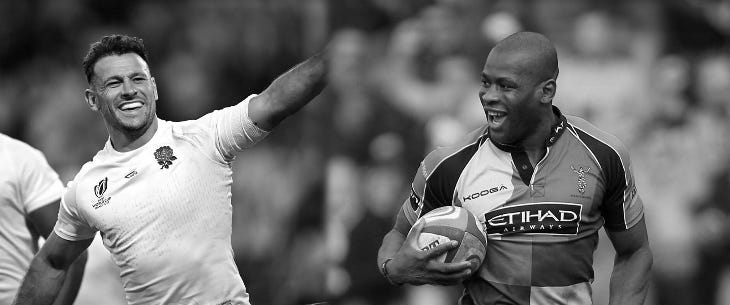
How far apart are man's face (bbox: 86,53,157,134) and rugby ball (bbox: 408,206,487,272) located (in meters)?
1.20

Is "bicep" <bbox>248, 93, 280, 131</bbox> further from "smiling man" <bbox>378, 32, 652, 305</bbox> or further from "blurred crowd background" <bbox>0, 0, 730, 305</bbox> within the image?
"blurred crowd background" <bbox>0, 0, 730, 305</bbox>

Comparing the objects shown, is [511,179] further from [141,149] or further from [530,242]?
[141,149]

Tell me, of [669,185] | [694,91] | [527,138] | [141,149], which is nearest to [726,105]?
[694,91]

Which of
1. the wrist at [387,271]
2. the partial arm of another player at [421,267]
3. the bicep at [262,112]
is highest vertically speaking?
the bicep at [262,112]

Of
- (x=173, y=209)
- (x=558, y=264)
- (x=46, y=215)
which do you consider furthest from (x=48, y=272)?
(x=558, y=264)

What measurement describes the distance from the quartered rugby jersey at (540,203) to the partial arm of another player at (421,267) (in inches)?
7.3

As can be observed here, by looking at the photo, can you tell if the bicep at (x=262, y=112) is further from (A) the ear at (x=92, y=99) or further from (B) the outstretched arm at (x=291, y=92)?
(A) the ear at (x=92, y=99)

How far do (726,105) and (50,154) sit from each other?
560 cm

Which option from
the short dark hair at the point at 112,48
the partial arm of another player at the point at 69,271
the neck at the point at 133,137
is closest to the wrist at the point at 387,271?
the neck at the point at 133,137

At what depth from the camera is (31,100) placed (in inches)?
364

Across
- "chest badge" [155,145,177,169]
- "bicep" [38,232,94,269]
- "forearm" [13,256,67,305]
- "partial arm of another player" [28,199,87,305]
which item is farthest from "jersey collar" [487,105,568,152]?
"partial arm of another player" [28,199,87,305]

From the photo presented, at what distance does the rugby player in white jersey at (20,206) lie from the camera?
499cm

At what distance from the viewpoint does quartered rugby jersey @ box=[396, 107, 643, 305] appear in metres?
3.81

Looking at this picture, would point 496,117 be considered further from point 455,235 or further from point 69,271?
point 69,271
